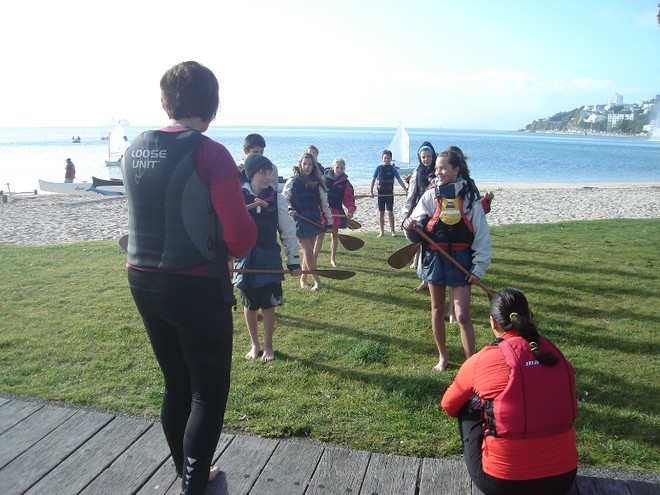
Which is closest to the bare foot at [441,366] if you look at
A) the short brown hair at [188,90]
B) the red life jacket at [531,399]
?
the red life jacket at [531,399]

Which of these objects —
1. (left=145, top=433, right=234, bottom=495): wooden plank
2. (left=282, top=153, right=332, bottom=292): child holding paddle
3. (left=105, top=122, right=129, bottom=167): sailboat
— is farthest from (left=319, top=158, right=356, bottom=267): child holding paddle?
(left=105, top=122, right=129, bottom=167): sailboat

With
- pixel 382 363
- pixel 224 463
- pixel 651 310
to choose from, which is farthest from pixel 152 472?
pixel 651 310

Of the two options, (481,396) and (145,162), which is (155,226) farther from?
(481,396)

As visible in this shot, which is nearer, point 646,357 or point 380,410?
point 380,410

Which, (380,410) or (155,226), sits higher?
(155,226)

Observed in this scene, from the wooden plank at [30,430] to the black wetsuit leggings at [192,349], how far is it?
4.62 ft

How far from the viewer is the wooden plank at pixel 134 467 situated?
127 inches

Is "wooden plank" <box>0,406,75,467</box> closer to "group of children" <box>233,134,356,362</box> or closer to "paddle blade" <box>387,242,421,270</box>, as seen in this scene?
"group of children" <box>233,134,356,362</box>

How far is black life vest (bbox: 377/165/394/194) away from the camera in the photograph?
40.1 ft

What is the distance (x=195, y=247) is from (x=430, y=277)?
2.76m

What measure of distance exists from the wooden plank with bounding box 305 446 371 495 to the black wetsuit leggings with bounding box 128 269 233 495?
2.47 ft

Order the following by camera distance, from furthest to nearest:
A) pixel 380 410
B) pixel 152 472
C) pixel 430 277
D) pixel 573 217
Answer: pixel 573 217 → pixel 430 277 → pixel 380 410 → pixel 152 472

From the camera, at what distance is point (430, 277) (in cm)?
486

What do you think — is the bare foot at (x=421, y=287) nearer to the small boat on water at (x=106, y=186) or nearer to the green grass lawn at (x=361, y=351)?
the green grass lawn at (x=361, y=351)
